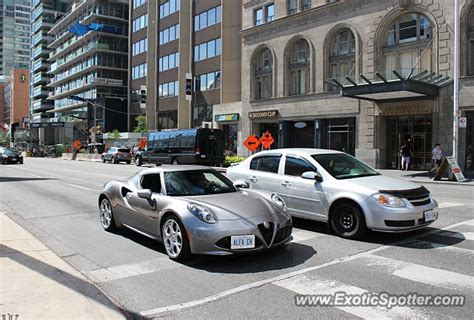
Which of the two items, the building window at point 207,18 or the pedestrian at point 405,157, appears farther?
the building window at point 207,18

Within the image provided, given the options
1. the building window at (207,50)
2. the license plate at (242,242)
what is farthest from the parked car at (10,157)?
the license plate at (242,242)

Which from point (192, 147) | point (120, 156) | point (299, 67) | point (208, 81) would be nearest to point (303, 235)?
point (192, 147)

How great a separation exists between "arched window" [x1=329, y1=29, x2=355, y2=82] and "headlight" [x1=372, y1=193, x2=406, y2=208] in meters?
26.1

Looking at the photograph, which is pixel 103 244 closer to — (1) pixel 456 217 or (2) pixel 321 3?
(1) pixel 456 217

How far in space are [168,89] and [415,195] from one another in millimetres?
55566

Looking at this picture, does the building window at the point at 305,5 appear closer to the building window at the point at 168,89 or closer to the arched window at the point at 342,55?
the arched window at the point at 342,55

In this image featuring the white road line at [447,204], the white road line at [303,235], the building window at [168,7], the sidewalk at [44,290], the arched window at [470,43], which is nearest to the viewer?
the sidewalk at [44,290]

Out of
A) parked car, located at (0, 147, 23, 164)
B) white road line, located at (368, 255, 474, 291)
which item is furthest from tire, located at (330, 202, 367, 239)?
parked car, located at (0, 147, 23, 164)

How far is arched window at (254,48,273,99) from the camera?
38.9m

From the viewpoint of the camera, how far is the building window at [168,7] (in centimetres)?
5824

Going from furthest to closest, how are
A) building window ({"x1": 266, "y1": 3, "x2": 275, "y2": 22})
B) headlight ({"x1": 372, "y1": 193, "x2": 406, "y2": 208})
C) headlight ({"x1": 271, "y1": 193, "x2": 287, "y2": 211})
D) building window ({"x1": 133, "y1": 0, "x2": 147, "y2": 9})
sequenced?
building window ({"x1": 133, "y1": 0, "x2": 147, "y2": 9}) < building window ({"x1": 266, "y1": 3, "x2": 275, "y2": 22}) < headlight ({"x1": 372, "y1": 193, "x2": 406, "y2": 208}) < headlight ({"x1": 271, "y1": 193, "x2": 287, "y2": 211})

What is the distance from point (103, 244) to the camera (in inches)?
305

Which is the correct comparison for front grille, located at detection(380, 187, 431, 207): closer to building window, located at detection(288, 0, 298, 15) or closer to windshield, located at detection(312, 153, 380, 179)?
windshield, located at detection(312, 153, 380, 179)

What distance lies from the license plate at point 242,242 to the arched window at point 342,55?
91.4 feet
